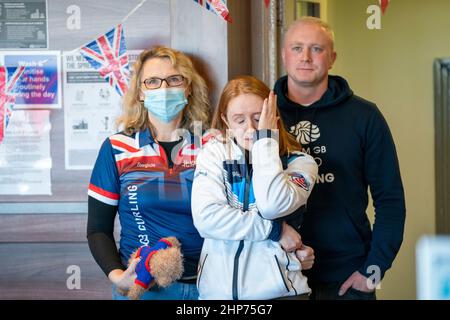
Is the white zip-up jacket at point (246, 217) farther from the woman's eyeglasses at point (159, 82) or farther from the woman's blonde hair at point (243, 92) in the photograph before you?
the woman's eyeglasses at point (159, 82)

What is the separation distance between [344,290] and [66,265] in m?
0.83

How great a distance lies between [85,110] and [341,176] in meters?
0.78

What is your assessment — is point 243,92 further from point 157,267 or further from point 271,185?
point 157,267

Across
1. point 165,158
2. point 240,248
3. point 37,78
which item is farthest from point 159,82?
point 37,78

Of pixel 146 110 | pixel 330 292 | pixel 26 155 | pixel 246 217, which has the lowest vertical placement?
pixel 330 292

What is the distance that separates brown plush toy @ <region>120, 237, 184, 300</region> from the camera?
1361 mm

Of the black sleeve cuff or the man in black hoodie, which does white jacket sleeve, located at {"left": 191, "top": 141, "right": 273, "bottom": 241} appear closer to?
the black sleeve cuff

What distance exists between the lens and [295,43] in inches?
62.4

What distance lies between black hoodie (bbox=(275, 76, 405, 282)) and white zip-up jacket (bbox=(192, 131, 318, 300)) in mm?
183

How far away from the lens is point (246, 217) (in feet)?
4.24

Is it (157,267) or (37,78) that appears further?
(37,78)

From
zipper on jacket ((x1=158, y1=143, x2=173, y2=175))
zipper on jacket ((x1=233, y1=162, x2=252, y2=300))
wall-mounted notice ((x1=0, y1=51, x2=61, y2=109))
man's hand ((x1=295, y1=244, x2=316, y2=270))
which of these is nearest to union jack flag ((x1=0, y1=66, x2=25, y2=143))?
wall-mounted notice ((x1=0, y1=51, x2=61, y2=109))
